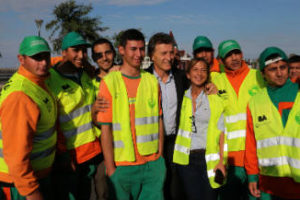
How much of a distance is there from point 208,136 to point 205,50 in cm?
176

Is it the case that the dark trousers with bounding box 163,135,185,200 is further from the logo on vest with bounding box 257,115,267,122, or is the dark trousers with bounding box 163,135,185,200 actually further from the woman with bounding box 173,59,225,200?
the logo on vest with bounding box 257,115,267,122

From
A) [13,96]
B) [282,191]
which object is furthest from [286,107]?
[13,96]

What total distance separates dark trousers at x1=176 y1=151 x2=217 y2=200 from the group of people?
0.01m

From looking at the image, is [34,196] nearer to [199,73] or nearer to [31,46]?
[31,46]

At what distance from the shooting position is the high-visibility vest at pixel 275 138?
2525 millimetres

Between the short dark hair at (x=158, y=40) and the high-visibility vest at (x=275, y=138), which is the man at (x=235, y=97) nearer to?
the high-visibility vest at (x=275, y=138)

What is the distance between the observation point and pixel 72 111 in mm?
3150

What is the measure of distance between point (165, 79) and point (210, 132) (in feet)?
3.14

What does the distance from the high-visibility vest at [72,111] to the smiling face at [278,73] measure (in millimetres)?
2244

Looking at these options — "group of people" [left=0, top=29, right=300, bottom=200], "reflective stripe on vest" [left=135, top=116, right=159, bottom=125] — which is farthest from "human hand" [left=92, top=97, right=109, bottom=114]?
"reflective stripe on vest" [left=135, top=116, right=159, bottom=125]

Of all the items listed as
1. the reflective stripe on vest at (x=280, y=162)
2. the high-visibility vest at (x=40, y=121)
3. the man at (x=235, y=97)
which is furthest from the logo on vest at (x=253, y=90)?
the high-visibility vest at (x=40, y=121)

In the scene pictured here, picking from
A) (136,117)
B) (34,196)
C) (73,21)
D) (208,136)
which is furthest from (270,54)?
(73,21)

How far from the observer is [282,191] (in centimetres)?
266

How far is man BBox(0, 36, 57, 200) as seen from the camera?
7.26 feet
